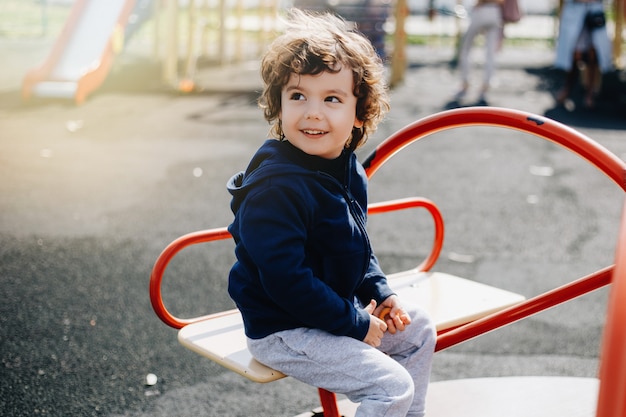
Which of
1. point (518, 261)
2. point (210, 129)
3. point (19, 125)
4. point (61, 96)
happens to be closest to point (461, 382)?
point (518, 261)

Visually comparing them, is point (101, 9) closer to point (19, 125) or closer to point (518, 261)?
point (19, 125)

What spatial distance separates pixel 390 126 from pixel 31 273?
4.57 meters

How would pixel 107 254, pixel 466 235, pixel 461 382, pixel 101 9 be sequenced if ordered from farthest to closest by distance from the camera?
1. pixel 101 9
2. pixel 466 235
3. pixel 107 254
4. pixel 461 382

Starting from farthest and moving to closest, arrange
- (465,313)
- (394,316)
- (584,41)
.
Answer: (584,41) < (465,313) < (394,316)

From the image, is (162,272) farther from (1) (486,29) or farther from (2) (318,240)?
(1) (486,29)

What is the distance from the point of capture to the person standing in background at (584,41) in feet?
30.1

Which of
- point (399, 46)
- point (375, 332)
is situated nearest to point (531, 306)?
point (375, 332)

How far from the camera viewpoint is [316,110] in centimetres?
194

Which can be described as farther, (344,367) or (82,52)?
(82,52)

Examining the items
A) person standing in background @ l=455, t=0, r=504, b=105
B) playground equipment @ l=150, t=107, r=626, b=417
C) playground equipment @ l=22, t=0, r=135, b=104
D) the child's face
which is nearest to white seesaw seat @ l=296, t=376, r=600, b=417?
playground equipment @ l=150, t=107, r=626, b=417

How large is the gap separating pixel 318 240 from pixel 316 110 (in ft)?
0.97

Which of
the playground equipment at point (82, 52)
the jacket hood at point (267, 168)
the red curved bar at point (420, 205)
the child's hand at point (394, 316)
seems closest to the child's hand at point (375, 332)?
the child's hand at point (394, 316)

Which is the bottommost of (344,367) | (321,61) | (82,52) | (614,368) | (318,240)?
(82,52)

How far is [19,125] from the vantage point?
7762mm
